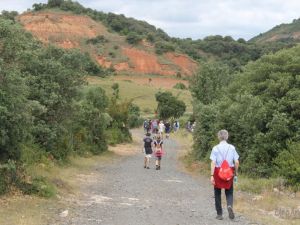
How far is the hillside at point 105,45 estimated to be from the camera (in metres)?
121

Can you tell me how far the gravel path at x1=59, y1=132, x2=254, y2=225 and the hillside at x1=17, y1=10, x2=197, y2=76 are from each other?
95.5m

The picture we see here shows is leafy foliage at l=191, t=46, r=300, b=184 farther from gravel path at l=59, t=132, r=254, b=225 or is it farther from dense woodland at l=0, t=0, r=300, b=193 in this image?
gravel path at l=59, t=132, r=254, b=225

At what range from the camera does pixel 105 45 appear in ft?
413

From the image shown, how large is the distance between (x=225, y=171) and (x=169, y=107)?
5863 centimetres

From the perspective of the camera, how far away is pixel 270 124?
1961 centimetres

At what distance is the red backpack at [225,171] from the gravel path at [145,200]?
0.97 metres

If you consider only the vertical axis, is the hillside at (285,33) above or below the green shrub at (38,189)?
above

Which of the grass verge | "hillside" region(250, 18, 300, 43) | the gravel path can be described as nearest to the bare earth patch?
"hillside" region(250, 18, 300, 43)

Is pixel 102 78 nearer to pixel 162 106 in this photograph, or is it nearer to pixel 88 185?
pixel 162 106

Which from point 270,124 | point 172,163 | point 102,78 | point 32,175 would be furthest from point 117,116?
point 102,78

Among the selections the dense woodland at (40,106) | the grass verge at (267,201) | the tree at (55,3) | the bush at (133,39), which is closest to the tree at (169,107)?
the dense woodland at (40,106)

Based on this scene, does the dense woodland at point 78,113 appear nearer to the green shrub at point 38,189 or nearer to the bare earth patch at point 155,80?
the green shrub at point 38,189

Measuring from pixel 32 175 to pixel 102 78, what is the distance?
8097cm

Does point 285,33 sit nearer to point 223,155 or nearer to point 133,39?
point 133,39
